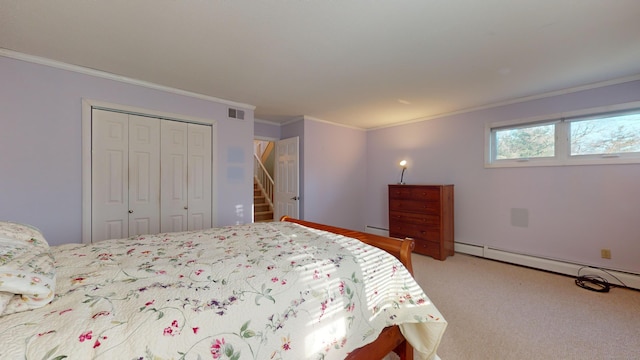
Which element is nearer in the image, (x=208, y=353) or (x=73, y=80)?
(x=208, y=353)

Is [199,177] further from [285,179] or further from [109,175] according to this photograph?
[285,179]

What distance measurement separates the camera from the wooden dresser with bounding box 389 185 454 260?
3.72 metres

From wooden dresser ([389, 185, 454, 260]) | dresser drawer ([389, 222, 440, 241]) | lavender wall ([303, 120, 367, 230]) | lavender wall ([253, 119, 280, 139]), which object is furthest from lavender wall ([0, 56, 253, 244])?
dresser drawer ([389, 222, 440, 241])

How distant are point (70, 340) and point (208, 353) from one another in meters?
0.38

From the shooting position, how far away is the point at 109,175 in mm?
2762

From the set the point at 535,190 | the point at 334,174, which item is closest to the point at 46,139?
the point at 334,174

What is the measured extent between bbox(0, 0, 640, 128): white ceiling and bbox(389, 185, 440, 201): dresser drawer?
141 cm

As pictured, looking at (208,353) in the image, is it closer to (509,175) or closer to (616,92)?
(509,175)

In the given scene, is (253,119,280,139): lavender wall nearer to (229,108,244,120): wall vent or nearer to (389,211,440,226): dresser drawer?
(229,108,244,120): wall vent

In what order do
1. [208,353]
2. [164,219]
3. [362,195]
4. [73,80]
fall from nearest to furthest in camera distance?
[208,353]
[73,80]
[164,219]
[362,195]

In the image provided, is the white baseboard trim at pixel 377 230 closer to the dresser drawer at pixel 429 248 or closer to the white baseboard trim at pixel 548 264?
the dresser drawer at pixel 429 248

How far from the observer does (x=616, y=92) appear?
2883 millimetres

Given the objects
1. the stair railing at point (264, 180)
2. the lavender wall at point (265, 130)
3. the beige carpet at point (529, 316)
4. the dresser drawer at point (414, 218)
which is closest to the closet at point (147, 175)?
the lavender wall at point (265, 130)

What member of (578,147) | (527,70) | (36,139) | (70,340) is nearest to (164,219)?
(36,139)
